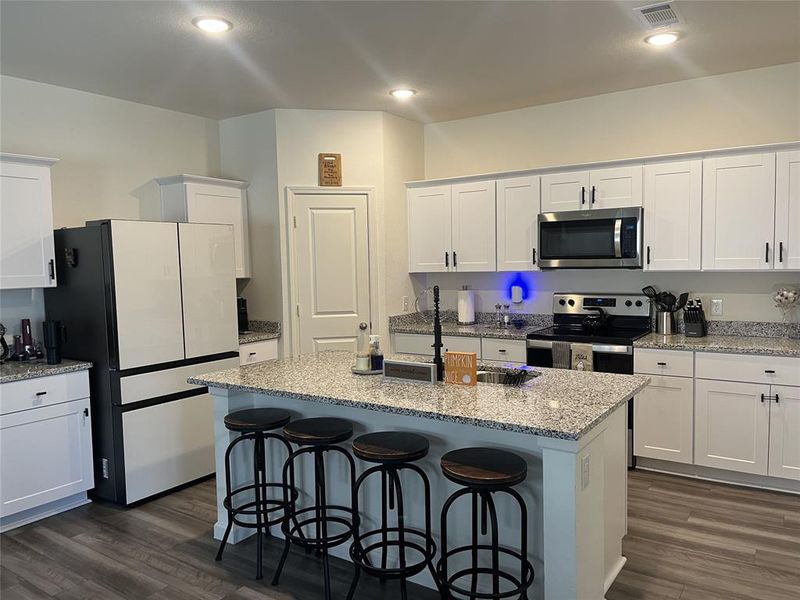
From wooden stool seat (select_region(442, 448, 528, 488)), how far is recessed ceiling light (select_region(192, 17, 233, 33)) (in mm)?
2405

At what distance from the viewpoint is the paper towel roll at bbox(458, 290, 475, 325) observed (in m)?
5.14

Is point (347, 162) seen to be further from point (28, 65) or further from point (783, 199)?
point (783, 199)

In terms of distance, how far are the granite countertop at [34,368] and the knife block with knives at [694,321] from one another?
4.02 m

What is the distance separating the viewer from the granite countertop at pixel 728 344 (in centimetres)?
358

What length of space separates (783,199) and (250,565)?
3.81 metres

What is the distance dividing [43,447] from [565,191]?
3.90 m

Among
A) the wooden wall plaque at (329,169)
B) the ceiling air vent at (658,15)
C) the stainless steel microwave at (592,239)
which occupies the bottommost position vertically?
the stainless steel microwave at (592,239)

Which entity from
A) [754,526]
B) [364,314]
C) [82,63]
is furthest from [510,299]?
[82,63]

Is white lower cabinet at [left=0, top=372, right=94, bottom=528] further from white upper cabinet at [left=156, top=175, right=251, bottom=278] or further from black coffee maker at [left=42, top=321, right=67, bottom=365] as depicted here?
white upper cabinet at [left=156, top=175, right=251, bottom=278]

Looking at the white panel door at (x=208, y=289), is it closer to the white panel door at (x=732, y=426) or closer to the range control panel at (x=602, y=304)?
the range control panel at (x=602, y=304)

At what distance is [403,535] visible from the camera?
2.65 metres

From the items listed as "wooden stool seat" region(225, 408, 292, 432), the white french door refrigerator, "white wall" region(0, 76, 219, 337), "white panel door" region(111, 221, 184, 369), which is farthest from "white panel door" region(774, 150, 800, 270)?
"white wall" region(0, 76, 219, 337)

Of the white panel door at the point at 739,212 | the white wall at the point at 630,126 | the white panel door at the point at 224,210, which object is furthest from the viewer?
the white panel door at the point at 224,210

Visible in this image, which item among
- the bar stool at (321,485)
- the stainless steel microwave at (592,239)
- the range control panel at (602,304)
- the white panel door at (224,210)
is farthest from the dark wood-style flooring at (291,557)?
the white panel door at (224,210)
